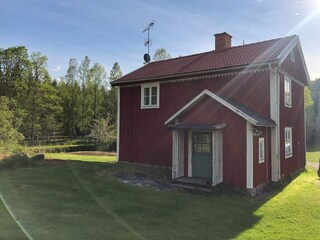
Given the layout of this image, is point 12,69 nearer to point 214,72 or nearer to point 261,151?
point 214,72

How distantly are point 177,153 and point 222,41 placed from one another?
7.82m

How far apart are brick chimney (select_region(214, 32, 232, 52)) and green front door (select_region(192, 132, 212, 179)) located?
21.4 ft

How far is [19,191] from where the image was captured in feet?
31.2

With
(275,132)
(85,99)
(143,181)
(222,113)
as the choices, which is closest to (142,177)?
(143,181)

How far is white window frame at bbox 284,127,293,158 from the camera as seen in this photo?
48.6 feet

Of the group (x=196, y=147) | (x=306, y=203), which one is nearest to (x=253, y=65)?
(x=196, y=147)

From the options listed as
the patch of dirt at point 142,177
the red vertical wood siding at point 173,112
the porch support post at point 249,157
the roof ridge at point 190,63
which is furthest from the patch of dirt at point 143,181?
the roof ridge at point 190,63

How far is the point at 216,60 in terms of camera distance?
15.1 metres

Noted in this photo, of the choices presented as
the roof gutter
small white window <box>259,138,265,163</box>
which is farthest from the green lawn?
the roof gutter

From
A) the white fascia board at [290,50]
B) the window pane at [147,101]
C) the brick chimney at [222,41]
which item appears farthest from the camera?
the brick chimney at [222,41]

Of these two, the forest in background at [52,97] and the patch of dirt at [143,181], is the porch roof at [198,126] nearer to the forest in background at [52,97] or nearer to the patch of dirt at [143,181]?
the patch of dirt at [143,181]

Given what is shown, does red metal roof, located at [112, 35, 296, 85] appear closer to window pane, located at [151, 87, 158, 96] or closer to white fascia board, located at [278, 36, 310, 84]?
white fascia board, located at [278, 36, 310, 84]

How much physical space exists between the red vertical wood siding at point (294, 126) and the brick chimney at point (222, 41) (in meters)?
3.99

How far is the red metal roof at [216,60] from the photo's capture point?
13.3 m
